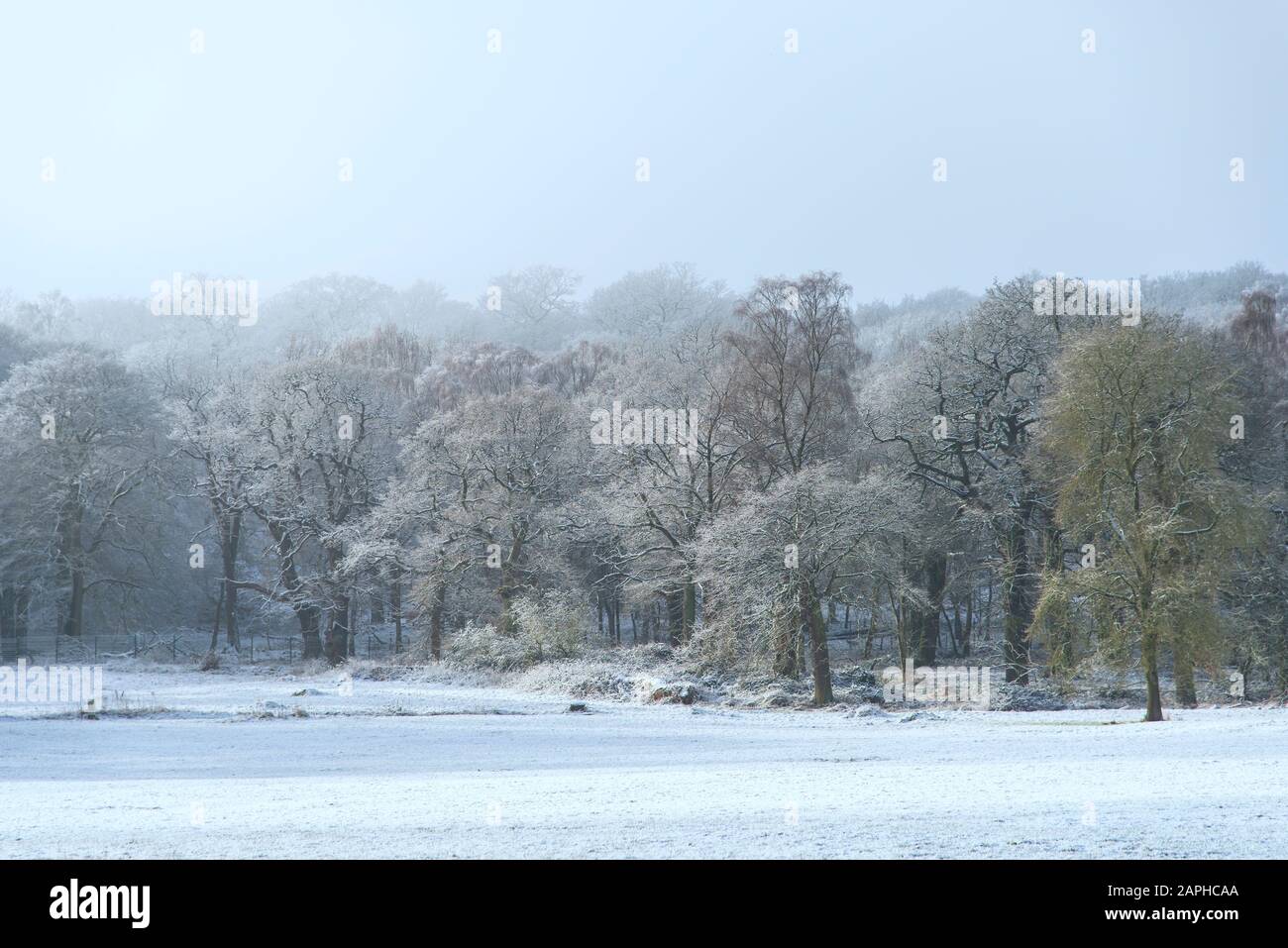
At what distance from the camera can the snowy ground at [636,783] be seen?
392 inches

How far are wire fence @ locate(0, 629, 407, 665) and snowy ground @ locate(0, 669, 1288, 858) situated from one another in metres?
19.8

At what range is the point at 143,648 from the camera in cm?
4838

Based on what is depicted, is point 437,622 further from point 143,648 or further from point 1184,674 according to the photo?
point 1184,674

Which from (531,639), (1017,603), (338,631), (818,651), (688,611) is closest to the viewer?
(818,651)

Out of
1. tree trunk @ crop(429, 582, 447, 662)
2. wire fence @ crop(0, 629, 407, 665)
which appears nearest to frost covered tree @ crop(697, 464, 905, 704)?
tree trunk @ crop(429, 582, 447, 662)

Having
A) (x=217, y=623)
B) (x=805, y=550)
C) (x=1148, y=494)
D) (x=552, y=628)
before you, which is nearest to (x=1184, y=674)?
(x=1148, y=494)

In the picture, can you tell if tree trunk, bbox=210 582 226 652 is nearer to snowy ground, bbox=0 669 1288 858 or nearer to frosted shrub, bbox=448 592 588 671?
frosted shrub, bbox=448 592 588 671

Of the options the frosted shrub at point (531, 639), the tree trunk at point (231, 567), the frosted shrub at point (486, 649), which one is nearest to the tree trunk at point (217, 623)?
the tree trunk at point (231, 567)

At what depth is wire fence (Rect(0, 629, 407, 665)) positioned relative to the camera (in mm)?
45938

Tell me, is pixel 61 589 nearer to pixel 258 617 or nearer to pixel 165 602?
pixel 165 602

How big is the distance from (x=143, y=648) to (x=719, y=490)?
1012 inches
